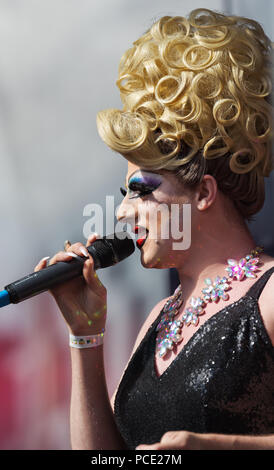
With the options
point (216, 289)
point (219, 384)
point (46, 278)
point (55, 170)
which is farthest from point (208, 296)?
point (55, 170)

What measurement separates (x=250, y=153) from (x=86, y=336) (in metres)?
0.40

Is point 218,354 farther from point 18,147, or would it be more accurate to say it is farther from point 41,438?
point 18,147

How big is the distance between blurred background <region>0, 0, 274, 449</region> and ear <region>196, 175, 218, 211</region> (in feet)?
0.81

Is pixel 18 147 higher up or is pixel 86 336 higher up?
pixel 18 147

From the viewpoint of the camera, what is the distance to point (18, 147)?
1.21 m

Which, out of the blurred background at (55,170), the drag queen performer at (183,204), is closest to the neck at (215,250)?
the drag queen performer at (183,204)

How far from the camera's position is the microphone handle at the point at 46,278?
841mm

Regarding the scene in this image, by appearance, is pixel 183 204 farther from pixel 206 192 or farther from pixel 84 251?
pixel 84 251

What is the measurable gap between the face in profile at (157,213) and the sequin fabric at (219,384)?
139 millimetres

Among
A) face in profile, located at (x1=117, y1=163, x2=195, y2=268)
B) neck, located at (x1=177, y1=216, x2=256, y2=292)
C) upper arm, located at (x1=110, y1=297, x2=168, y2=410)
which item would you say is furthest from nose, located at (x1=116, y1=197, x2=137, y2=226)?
upper arm, located at (x1=110, y1=297, x2=168, y2=410)

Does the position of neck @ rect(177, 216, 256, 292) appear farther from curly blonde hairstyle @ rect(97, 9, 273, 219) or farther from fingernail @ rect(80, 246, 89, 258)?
fingernail @ rect(80, 246, 89, 258)

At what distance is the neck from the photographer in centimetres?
97

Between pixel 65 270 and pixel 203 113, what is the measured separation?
0.33m
